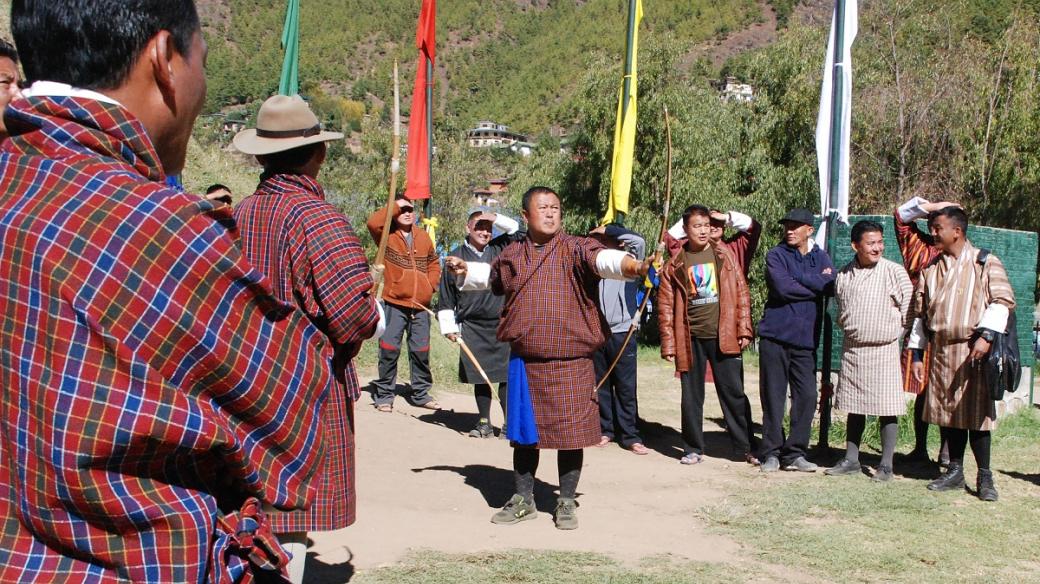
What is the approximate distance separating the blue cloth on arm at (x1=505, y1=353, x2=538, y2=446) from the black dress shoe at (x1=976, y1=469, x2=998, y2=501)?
3069 millimetres

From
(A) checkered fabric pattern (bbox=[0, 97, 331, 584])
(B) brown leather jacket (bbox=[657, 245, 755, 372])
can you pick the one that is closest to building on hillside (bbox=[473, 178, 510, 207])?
(B) brown leather jacket (bbox=[657, 245, 755, 372])

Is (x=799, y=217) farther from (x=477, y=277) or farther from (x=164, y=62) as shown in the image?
(x=164, y=62)

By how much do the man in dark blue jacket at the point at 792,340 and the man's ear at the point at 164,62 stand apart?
6.04 meters

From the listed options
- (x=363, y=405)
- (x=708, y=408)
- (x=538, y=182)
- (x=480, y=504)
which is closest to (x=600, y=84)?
(x=538, y=182)

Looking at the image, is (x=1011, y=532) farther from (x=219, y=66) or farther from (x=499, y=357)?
(x=219, y=66)

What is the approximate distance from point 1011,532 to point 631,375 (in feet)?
10.5

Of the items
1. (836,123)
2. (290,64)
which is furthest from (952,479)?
(290,64)

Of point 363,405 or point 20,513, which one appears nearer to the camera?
point 20,513

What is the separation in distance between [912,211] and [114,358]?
21.5 feet

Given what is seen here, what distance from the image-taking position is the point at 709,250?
7078 millimetres

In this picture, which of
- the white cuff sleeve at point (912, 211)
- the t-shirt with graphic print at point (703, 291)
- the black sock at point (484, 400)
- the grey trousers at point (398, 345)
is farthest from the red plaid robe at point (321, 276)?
the grey trousers at point (398, 345)

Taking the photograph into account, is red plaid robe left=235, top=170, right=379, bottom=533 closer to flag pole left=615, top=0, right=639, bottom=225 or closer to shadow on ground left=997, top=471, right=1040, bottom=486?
flag pole left=615, top=0, right=639, bottom=225

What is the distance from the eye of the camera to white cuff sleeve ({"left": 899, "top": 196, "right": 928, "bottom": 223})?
21.5 feet

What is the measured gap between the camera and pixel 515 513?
17.6 feet
